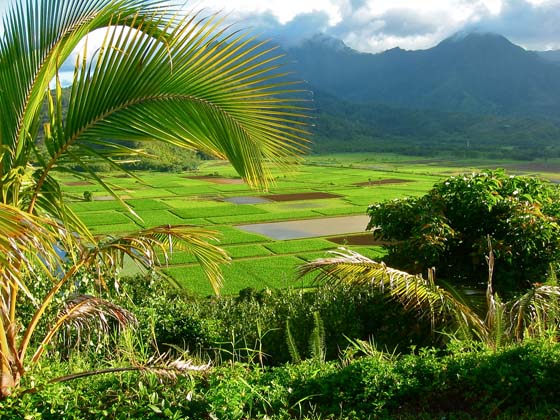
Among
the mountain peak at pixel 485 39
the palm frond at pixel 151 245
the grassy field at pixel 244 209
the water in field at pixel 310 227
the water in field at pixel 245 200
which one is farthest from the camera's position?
the mountain peak at pixel 485 39

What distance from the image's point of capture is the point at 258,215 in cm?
2673

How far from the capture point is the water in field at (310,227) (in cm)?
2267

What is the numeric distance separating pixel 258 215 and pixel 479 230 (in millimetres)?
19783

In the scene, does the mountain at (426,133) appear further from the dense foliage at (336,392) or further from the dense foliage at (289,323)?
the dense foliage at (336,392)

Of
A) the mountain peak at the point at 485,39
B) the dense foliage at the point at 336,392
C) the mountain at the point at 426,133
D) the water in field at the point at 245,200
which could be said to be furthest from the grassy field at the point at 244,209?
the mountain peak at the point at 485,39

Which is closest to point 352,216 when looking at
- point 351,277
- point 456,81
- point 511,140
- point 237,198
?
point 237,198

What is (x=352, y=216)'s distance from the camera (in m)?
26.6

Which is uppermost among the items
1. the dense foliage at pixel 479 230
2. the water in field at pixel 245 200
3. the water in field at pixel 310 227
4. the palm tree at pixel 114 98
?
the palm tree at pixel 114 98

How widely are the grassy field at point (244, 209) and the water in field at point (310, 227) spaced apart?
27.9 inches

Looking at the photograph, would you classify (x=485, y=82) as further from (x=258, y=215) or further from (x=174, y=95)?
(x=174, y=95)

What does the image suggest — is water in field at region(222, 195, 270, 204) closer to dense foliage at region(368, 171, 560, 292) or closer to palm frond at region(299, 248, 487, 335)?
dense foliage at region(368, 171, 560, 292)

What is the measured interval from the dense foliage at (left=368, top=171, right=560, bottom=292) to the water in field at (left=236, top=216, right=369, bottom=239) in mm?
14682

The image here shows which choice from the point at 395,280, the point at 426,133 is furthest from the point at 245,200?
the point at 426,133

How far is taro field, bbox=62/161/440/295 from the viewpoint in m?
16.5
